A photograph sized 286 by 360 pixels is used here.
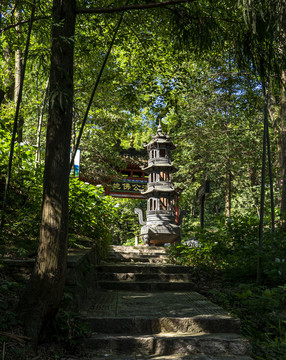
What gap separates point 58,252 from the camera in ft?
9.30

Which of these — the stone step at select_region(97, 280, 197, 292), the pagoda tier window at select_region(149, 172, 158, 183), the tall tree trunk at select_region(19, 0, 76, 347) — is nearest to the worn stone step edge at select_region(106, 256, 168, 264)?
the stone step at select_region(97, 280, 197, 292)

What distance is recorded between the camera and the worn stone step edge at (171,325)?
3393mm

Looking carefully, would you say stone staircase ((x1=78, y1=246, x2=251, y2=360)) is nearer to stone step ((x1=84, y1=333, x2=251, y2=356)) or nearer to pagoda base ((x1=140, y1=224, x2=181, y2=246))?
stone step ((x1=84, y1=333, x2=251, y2=356))

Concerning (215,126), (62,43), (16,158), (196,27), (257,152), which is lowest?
(16,158)

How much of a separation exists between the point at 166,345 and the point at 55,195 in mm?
1710

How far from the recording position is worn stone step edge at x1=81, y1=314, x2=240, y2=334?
3393 millimetres

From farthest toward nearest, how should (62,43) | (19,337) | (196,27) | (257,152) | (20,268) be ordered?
(257,152) → (196,27) → (20,268) → (62,43) → (19,337)

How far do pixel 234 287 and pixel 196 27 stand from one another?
3.61 meters

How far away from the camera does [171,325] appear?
11.2ft

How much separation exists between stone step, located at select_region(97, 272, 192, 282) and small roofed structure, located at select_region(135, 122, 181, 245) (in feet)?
19.5

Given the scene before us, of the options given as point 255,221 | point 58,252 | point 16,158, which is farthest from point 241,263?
point 16,158

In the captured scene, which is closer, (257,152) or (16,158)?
(16,158)

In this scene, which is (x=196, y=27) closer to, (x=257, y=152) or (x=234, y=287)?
(x=234, y=287)

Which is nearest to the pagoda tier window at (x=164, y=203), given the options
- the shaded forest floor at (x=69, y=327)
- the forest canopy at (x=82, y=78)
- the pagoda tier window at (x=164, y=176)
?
the pagoda tier window at (x=164, y=176)
